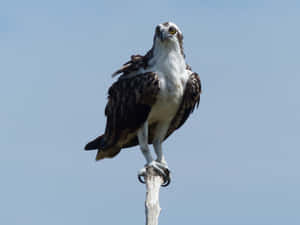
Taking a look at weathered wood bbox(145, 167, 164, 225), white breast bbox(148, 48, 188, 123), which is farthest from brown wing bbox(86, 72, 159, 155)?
weathered wood bbox(145, 167, 164, 225)

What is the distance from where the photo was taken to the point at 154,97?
40.6 ft

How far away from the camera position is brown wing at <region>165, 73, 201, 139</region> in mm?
12586

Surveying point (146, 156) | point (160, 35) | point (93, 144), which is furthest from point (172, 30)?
point (93, 144)

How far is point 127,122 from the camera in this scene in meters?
12.6

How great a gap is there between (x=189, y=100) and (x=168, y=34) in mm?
974

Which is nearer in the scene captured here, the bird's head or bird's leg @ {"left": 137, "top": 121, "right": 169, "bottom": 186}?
bird's leg @ {"left": 137, "top": 121, "right": 169, "bottom": 186}

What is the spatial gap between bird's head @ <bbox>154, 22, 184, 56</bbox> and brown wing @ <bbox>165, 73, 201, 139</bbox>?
54 cm

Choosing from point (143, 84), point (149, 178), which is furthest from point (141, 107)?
point (149, 178)

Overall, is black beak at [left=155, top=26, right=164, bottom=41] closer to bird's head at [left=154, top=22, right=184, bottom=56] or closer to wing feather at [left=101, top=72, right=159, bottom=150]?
bird's head at [left=154, top=22, right=184, bottom=56]

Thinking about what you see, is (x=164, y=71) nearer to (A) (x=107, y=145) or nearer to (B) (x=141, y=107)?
(B) (x=141, y=107)

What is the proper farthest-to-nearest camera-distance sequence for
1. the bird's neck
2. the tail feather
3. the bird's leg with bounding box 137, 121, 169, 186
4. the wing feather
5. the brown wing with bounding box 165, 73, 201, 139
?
the tail feather < the brown wing with bounding box 165, 73, 201, 139 < the bird's neck < the wing feather < the bird's leg with bounding box 137, 121, 169, 186

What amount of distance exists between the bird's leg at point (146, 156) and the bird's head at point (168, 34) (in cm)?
116

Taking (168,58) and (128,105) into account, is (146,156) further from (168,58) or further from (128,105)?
(168,58)

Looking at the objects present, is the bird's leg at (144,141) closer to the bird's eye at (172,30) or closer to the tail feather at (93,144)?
the tail feather at (93,144)
